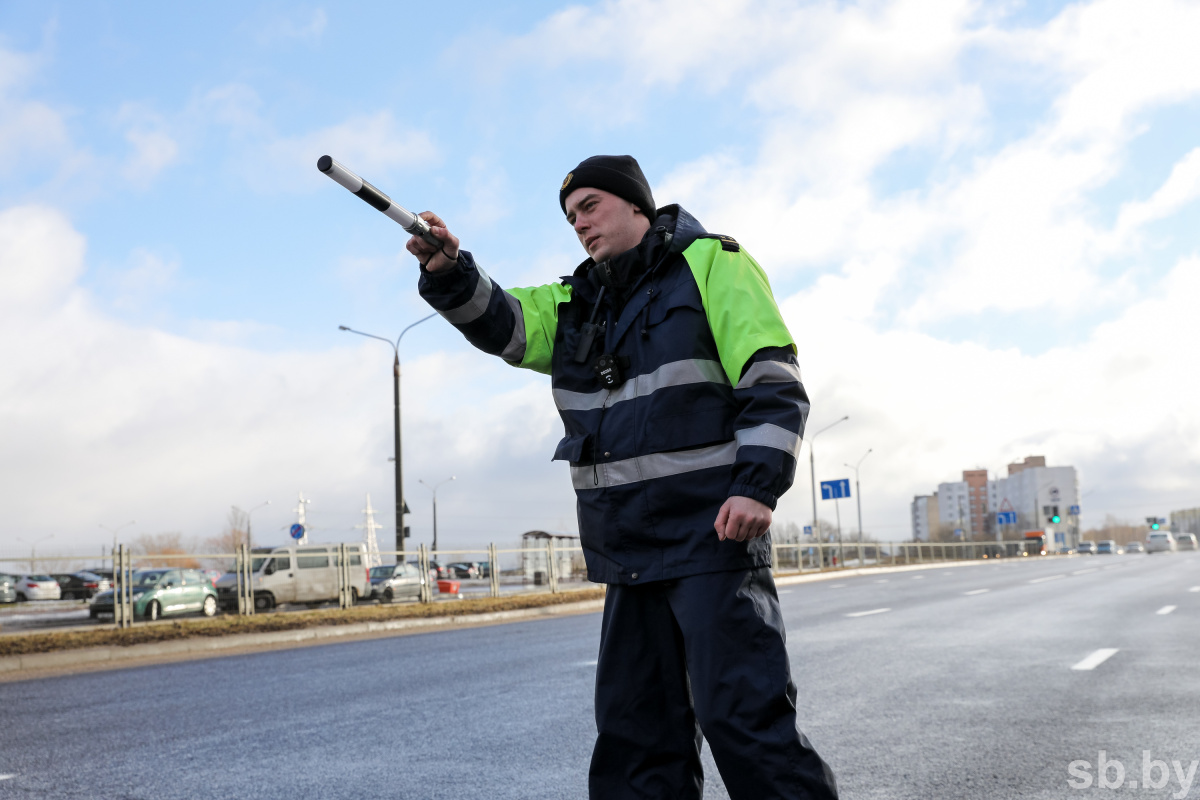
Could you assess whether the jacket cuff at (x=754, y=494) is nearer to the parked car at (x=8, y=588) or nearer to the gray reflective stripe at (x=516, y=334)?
the gray reflective stripe at (x=516, y=334)

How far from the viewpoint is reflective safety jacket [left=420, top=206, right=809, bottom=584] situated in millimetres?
2400

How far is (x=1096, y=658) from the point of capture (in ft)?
27.0

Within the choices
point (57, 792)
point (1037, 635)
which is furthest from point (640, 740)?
point (1037, 635)

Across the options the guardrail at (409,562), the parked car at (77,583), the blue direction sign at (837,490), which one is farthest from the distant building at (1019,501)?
the parked car at (77,583)

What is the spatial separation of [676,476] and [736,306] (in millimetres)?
451

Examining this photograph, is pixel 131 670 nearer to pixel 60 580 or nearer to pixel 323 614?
pixel 323 614

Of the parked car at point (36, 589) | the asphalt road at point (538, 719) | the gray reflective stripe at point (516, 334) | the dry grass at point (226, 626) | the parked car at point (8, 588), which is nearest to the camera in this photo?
the gray reflective stripe at point (516, 334)

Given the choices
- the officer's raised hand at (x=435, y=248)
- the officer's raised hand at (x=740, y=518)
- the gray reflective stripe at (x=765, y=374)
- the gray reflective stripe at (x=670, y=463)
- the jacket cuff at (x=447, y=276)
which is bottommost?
the officer's raised hand at (x=740, y=518)

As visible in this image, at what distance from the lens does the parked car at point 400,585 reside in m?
25.8

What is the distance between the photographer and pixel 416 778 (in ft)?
14.5

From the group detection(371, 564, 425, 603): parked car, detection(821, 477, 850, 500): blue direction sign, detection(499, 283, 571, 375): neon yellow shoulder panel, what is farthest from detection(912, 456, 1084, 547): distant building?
detection(499, 283, 571, 375): neon yellow shoulder panel

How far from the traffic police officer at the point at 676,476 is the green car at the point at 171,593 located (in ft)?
70.0

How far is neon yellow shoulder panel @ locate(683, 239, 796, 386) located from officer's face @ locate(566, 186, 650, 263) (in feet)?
0.98

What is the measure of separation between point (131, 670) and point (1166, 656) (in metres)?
10.4
